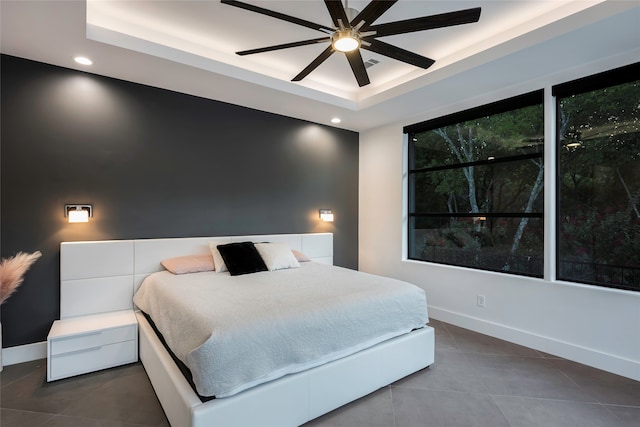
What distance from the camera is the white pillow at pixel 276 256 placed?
343 centimetres

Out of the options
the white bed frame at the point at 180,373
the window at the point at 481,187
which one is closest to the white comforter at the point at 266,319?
the white bed frame at the point at 180,373

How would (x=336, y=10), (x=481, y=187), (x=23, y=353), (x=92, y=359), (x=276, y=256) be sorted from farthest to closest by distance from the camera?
(x=481, y=187), (x=276, y=256), (x=23, y=353), (x=92, y=359), (x=336, y=10)

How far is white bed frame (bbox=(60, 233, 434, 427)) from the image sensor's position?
1.69 m

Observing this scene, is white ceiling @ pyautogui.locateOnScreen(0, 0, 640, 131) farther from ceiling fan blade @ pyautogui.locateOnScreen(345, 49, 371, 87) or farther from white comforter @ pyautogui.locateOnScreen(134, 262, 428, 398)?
white comforter @ pyautogui.locateOnScreen(134, 262, 428, 398)

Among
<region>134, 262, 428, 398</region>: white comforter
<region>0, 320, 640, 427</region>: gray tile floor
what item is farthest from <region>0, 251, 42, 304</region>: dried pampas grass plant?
<region>134, 262, 428, 398</region>: white comforter

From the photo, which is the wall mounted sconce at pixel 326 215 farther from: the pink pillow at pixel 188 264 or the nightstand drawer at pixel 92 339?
the nightstand drawer at pixel 92 339

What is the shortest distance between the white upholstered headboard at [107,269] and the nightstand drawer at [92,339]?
45cm

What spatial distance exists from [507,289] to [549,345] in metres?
0.60

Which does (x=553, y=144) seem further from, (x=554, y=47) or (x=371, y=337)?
(x=371, y=337)

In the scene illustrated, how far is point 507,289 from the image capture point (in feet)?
10.9

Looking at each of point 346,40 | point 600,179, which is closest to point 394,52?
point 346,40

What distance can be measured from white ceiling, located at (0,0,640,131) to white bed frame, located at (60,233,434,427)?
5.55 feet

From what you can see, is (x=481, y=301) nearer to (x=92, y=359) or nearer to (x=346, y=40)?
(x=346, y=40)

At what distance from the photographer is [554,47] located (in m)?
2.52
